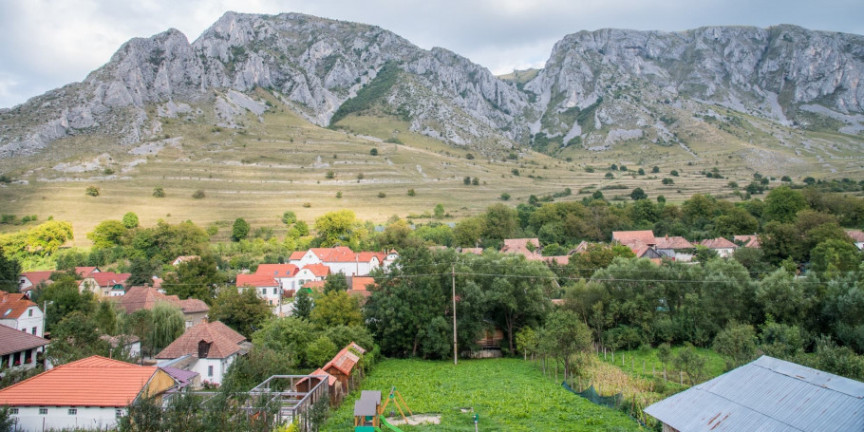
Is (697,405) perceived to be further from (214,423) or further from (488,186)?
(488,186)

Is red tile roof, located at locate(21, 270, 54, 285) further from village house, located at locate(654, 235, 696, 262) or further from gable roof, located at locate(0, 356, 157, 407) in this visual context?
village house, located at locate(654, 235, 696, 262)

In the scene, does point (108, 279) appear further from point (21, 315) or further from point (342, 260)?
point (342, 260)

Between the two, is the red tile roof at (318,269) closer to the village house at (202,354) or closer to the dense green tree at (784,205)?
the village house at (202,354)

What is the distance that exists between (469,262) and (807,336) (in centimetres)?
2252

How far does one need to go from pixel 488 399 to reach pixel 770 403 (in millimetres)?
11294

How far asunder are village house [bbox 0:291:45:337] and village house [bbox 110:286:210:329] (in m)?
5.51

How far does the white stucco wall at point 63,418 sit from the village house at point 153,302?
74.6 feet

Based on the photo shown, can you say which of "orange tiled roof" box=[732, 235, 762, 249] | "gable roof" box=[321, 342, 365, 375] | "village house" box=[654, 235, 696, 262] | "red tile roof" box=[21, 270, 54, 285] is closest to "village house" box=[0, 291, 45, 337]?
"gable roof" box=[321, 342, 365, 375]

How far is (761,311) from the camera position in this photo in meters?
32.9

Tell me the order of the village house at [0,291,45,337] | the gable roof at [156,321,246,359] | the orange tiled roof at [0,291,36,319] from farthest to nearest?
the orange tiled roof at [0,291,36,319] → the village house at [0,291,45,337] → the gable roof at [156,321,246,359]

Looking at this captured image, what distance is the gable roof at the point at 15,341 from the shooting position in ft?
76.1

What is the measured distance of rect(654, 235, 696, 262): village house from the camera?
6469cm

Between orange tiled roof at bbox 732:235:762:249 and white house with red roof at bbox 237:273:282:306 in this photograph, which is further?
orange tiled roof at bbox 732:235:762:249

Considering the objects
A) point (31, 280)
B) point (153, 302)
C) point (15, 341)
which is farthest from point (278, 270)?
point (15, 341)
